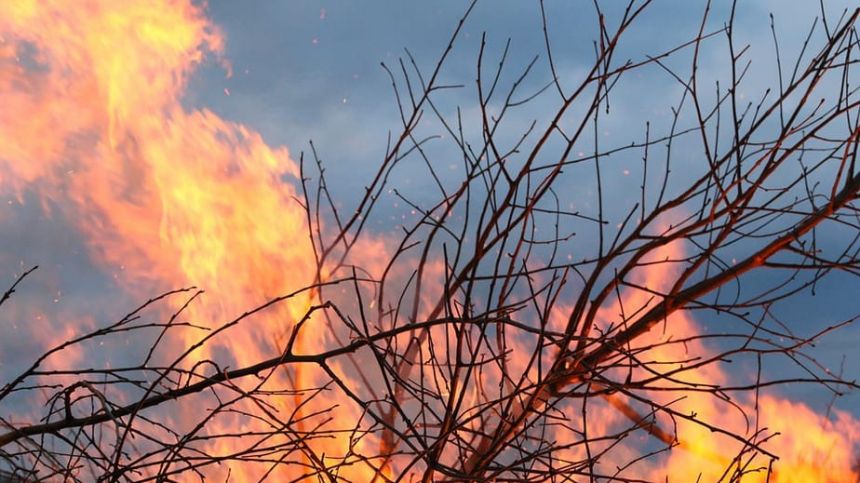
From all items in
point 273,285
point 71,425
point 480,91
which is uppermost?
point 273,285

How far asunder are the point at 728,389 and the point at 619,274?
32 centimetres

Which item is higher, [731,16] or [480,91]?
[731,16]

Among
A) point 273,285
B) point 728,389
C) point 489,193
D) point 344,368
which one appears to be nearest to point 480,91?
point 489,193

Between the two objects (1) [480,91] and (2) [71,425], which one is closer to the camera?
(2) [71,425]

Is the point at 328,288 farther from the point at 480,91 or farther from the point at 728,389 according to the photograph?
the point at 728,389

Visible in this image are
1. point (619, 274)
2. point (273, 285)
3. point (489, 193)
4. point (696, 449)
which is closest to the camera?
point (489, 193)

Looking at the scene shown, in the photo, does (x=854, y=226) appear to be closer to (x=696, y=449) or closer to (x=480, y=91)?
(x=696, y=449)

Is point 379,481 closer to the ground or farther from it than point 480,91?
closer to the ground

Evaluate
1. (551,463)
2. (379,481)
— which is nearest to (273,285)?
(379,481)

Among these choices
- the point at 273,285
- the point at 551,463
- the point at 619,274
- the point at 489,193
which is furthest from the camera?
the point at 273,285

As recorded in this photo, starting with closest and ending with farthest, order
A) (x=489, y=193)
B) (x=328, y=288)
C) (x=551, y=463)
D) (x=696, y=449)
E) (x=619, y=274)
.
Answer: (x=551, y=463) → (x=489, y=193) → (x=619, y=274) → (x=696, y=449) → (x=328, y=288)

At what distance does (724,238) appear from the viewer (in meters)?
1.27

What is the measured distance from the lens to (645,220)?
132 cm

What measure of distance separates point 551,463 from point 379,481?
0.76 meters
